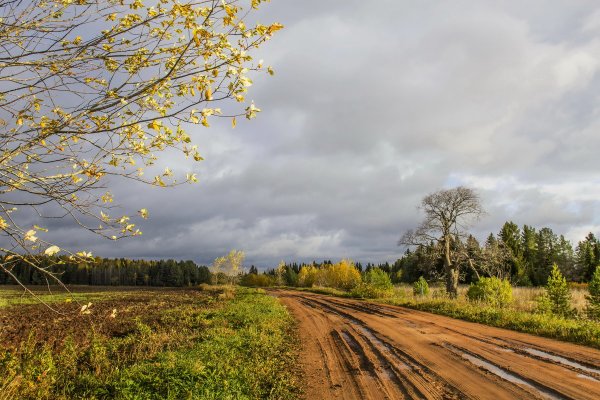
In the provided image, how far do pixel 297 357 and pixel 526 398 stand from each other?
19.3 ft

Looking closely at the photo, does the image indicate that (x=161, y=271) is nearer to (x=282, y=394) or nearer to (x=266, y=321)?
(x=266, y=321)

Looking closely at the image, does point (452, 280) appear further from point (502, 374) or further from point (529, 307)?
point (502, 374)

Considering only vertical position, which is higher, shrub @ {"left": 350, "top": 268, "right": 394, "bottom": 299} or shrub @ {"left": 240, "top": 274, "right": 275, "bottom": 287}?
shrub @ {"left": 350, "top": 268, "right": 394, "bottom": 299}

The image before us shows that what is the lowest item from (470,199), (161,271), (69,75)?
(161,271)

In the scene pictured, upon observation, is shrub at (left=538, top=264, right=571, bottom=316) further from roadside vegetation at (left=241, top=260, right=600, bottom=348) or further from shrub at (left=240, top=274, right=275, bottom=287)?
shrub at (left=240, top=274, right=275, bottom=287)

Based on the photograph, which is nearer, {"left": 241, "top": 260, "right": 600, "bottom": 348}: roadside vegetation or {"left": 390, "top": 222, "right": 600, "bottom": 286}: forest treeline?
{"left": 241, "top": 260, "right": 600, "bottom": 348}: roadside vegetation

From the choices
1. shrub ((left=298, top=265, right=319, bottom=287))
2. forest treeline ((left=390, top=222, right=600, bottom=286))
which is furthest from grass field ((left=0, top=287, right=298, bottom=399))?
shrub ((left=298, top=265, right=319, bottom=287))

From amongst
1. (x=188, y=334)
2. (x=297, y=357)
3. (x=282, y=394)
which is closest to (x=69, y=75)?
(x=282, y=394)

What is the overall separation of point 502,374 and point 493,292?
16.8 m

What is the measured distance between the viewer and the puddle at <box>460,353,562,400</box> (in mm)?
6953

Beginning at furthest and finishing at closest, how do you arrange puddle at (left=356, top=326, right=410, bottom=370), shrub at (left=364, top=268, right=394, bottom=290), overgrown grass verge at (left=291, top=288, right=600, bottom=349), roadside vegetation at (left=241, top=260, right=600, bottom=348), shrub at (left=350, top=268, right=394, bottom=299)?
1. shrub at (left=364, top=268, right=394, bottom=290)
2. shrub at (left=350, top=268, right=394, bottom=299)
3. roadside vegetation at (left=241, top=260, right=600, bottom=348)
4. overgrown grass verge at (left=291, top=288, right=600, bottom=349)
5. puddle at (left=356, top=326, right=410, bottom=370)

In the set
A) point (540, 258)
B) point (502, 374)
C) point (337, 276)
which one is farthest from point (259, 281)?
point (502, 374)

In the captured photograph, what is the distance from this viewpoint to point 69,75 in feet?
13.2

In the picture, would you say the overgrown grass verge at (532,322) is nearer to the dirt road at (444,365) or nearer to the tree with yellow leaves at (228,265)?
the dirt road at (444,365)
